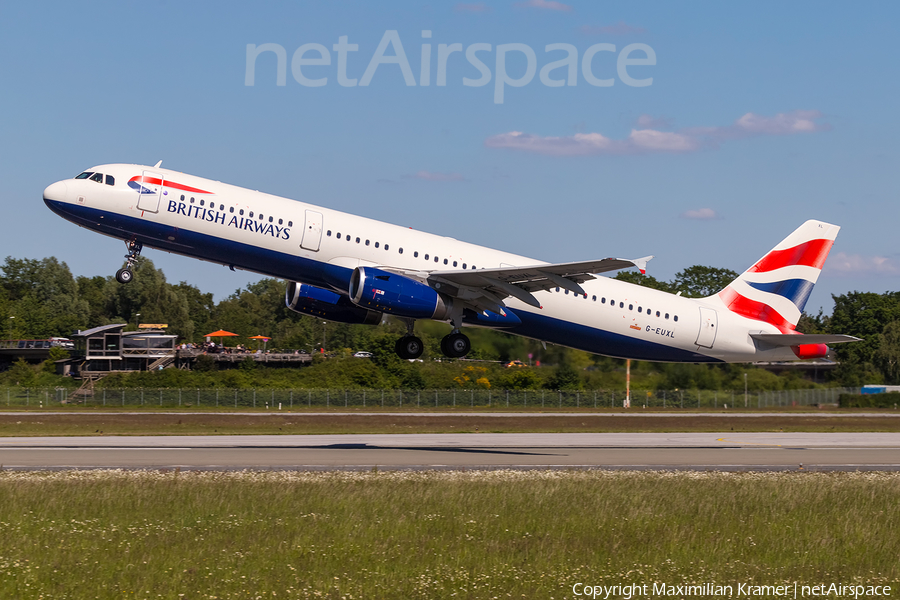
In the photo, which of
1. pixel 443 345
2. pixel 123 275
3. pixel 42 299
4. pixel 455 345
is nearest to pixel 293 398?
pixel 443 345

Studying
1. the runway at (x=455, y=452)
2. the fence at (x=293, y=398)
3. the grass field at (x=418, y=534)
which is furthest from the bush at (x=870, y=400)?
the grass field at (x=418, y=534)

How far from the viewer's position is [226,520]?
18703mm

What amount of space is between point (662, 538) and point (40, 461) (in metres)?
21.8

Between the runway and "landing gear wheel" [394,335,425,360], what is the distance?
383 cm

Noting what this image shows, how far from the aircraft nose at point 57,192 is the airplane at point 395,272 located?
4 centimetres

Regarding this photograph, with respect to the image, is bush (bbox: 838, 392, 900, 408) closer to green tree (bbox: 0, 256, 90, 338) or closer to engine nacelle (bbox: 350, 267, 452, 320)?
engine nacelle (bbox: 350, 267, 452, 320)

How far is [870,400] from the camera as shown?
73875mm

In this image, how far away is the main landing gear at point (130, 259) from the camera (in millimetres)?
31453

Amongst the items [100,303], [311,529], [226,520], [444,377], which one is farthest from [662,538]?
[100,303]

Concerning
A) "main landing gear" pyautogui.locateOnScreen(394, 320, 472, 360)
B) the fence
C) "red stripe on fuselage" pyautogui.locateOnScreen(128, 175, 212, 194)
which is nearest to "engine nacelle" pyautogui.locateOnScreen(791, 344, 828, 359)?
"main landing gear" pyautogui.locateOnScreen(394, 320, 472, 360)

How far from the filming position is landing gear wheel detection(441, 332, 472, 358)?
3506cm

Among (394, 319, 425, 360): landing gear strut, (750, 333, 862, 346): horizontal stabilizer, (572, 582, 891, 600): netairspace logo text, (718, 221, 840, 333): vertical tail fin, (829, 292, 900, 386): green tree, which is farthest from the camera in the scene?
(829, 292, 900, 386): green tree

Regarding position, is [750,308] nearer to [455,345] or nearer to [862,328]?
[455,345]

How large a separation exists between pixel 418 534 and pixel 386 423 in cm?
3690
